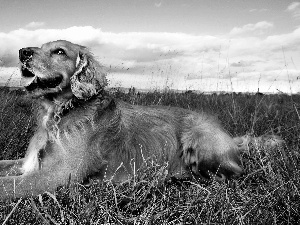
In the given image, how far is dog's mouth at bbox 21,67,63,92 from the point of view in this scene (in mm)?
3707

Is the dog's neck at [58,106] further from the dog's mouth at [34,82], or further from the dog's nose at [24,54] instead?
the dog's nose at [24,54]

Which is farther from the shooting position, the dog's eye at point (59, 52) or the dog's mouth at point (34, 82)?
the dog's eye at point (59, 52)

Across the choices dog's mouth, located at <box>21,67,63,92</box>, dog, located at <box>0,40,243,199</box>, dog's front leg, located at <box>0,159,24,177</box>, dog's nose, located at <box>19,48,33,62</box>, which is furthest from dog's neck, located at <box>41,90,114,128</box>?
dog's front leg, located at <box>0,159,24,177</box>

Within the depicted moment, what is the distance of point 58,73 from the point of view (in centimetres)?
379

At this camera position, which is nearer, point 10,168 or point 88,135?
point 88,135

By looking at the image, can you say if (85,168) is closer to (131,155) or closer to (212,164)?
(131,155)

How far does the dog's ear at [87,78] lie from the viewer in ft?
12.3

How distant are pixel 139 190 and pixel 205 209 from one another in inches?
22.3

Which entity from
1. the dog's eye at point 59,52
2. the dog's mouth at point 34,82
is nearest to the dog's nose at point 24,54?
the dog's mouth at point 34,82

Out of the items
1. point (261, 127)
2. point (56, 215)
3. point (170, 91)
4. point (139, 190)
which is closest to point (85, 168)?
point (139, 190)

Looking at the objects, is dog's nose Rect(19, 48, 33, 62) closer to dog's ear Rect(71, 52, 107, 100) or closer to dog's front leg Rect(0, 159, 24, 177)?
dog's ear Rect(71, 52, 107, 100)

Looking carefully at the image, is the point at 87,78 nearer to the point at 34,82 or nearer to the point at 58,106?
the point at 58,106

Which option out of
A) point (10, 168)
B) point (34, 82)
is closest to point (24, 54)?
point (34, 82)

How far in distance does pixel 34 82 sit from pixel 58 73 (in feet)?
0.88
